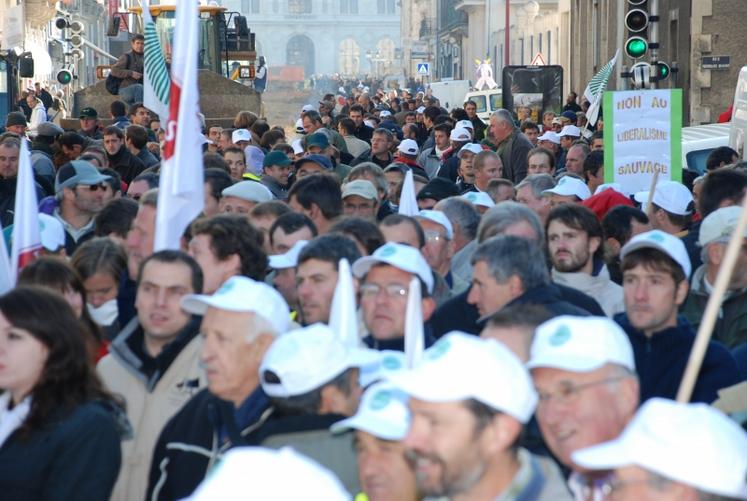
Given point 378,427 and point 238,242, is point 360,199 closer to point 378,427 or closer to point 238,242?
point 238,242

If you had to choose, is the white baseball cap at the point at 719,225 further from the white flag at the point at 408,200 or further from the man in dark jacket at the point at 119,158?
the man in dark jacket at the point at 119,158

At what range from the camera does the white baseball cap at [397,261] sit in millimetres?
6328

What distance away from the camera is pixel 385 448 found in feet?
14.0

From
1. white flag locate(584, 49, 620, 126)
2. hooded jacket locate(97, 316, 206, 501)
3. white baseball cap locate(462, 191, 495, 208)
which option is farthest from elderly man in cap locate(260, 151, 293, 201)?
hooded jacket locate(97, 316, 206, 501)

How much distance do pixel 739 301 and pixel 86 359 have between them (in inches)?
134

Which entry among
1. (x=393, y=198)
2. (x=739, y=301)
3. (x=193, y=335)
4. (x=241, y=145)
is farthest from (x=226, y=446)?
(x=241, y=145)

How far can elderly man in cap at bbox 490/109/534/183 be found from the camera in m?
15.0

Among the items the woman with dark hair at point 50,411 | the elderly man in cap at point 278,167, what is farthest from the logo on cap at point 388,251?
the elderly man in cap at point 278,167

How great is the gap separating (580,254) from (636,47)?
10.3 meters

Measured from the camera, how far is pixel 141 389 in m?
5.91

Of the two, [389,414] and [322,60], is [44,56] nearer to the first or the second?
[389,414]

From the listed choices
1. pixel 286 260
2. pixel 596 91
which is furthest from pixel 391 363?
pixel 596 91

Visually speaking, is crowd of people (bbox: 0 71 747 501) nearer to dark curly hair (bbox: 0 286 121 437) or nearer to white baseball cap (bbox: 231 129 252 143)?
dark curly hair (bbox: 0 286 121 437)

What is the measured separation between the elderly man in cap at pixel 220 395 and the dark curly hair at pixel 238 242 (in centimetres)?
156
